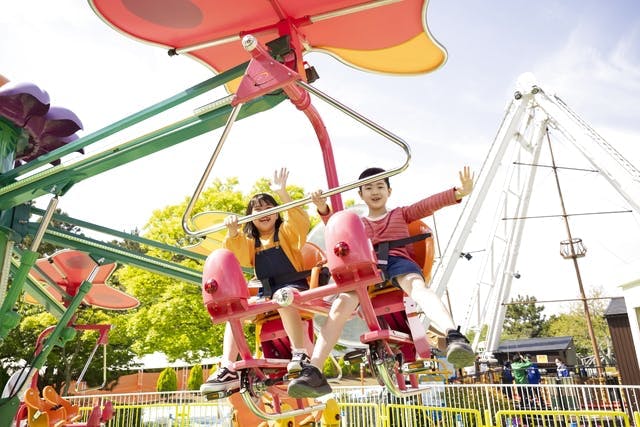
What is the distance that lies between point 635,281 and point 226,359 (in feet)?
23.5

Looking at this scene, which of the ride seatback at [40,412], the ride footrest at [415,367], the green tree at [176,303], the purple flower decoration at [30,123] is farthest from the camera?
the green tree at [176,303]

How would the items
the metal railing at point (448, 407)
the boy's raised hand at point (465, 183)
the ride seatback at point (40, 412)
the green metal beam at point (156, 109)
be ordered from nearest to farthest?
the boy's raised hand at point (465, 183) < the green metal beam at point (156, 109) < the ride seatback at point (40, 412) < the metal railing at point (448, 407)

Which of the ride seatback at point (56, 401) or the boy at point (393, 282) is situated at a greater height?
the boy at point (393, 282)

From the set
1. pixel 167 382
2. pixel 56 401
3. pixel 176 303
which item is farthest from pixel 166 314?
pixel 56 401

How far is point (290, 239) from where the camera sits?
3.41 metres

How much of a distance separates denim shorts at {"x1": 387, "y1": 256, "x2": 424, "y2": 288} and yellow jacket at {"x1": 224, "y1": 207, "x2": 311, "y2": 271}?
687mm

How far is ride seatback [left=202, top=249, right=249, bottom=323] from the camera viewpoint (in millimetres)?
2660

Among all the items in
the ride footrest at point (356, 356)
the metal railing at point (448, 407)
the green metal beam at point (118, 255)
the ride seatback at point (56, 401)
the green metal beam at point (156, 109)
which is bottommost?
the metal railing at point (448, 407)

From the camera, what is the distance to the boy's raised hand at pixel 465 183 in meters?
2.83

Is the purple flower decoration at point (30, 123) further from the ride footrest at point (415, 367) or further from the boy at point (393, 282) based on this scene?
the ride footrest at point (415, 367)

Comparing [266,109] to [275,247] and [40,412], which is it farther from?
[40,412]

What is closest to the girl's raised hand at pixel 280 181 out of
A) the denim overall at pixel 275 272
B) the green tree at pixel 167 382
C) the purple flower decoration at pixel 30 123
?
the denim overall at pixel 275 272

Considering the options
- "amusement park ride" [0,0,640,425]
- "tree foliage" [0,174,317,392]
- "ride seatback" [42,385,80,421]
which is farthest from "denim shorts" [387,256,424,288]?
"tree foliage" [0,174,317,392]

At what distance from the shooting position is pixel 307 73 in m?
3.27
